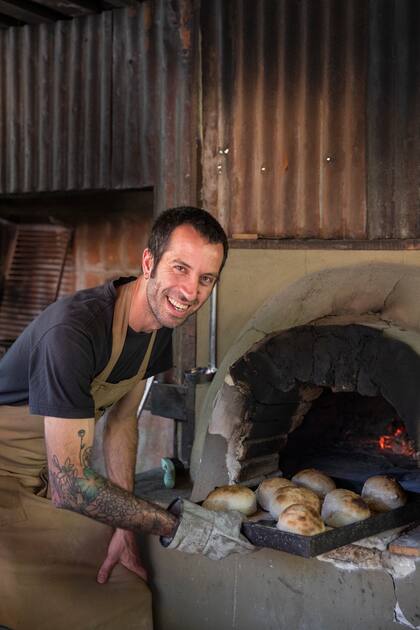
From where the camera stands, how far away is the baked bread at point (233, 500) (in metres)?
2.78

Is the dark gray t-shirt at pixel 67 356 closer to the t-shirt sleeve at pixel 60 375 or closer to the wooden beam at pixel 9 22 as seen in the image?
the t-shirt sleeve at pixel 60 375

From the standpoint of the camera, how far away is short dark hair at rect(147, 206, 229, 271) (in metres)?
2.63

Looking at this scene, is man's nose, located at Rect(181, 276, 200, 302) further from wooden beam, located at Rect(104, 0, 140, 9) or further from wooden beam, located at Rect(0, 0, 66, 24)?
wooden beam, located at Rect(0, 0, 66, 24)

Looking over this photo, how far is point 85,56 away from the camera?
14.4 ft

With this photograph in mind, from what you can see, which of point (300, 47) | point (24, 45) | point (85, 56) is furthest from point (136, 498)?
point (24, 45)

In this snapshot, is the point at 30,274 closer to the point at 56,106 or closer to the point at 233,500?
the point at 56,106

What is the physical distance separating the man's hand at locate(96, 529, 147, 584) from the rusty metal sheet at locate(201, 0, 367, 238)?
4.78 feet

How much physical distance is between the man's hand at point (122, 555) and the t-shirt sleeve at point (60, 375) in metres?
0.85

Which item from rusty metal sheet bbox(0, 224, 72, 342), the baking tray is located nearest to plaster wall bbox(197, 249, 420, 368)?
the baking tray

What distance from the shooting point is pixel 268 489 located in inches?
116

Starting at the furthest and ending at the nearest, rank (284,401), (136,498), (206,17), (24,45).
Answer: (24,45)
(206,17)
(284,401)
(136,498)

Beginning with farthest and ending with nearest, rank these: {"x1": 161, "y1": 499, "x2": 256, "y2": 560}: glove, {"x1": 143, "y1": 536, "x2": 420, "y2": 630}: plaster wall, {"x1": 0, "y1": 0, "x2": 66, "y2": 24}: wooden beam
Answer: {"x1": 0, "y1": 0, "x2": 66, "y2": 24}: wooden beam, {"x1": 143, "y1": 536, "x2": 420, "y2": 630}: plaster wall, {"x1": 161, "y1": 499, "x2": 256, "y2": 560}: glove

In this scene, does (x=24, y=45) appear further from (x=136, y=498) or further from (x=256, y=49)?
(x=136, y=498)

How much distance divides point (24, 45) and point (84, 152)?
2.55ft
